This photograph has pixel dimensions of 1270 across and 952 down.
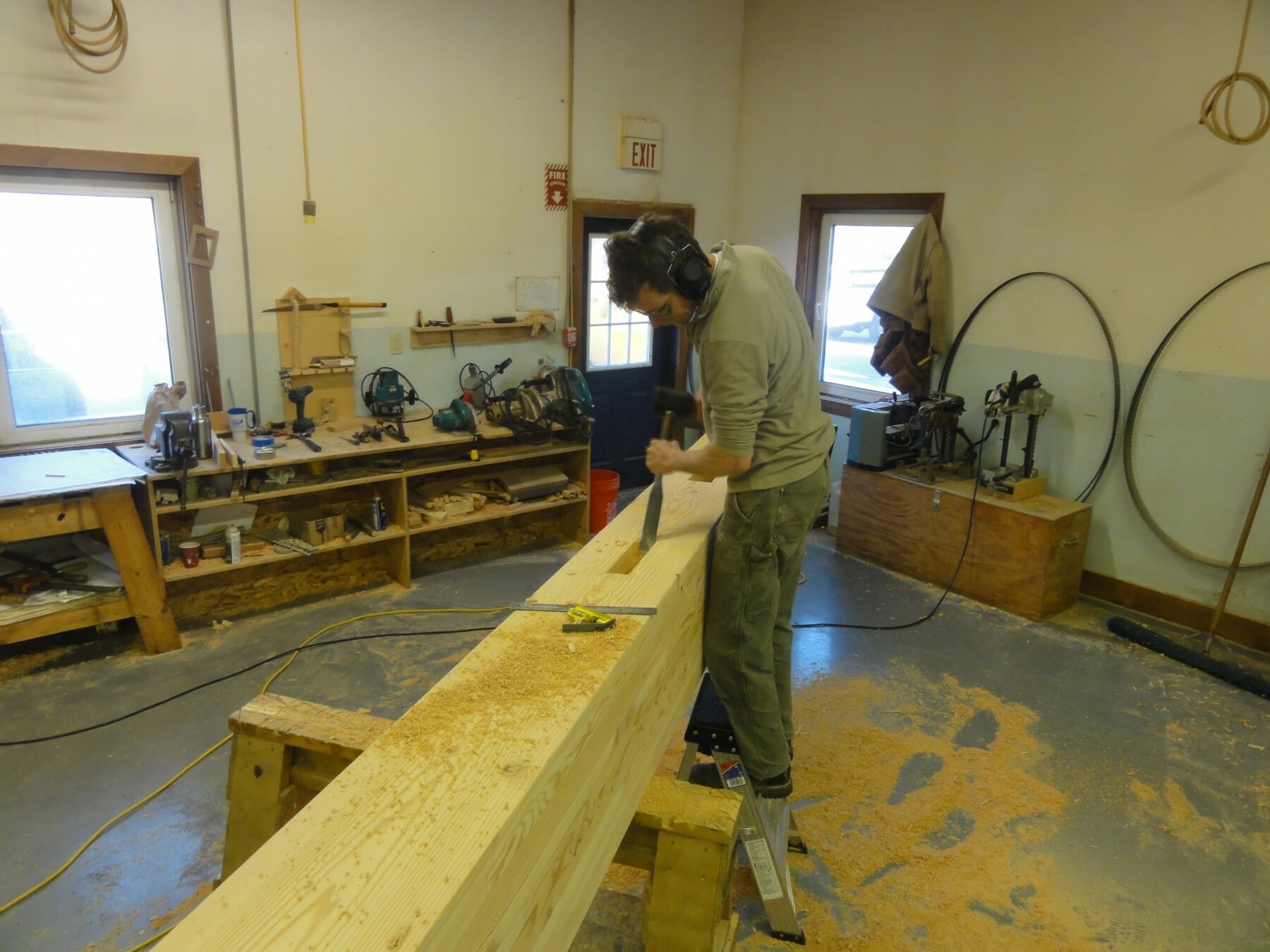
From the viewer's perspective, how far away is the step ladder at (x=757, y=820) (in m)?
2.06

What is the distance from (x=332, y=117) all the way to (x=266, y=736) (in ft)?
10.5

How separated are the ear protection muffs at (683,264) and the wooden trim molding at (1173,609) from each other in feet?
10.9

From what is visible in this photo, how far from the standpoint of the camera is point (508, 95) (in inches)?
178

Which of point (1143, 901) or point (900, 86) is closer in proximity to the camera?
point (1143, 901)

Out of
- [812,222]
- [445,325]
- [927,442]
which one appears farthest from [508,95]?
[927,442]

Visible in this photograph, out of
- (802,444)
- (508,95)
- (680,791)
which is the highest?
(508,95)

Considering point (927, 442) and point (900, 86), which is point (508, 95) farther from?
point (927, 442)

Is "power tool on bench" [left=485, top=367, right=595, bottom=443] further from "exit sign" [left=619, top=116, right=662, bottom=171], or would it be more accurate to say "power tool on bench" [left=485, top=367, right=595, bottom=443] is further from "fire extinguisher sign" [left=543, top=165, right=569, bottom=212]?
"exit sign" [left=619, top=116, right=662, bottom=171]

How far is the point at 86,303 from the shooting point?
3.61m

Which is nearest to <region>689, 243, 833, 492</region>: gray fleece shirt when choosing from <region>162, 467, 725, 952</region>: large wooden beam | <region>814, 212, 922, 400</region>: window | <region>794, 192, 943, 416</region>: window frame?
<region>162, 467, 725, 952</region>: large wooden beam

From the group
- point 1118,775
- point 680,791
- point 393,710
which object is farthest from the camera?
point 393,710

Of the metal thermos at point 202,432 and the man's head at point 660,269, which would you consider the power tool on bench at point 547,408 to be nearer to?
the metal thermos at point 202,432

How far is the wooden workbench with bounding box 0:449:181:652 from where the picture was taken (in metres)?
3.06

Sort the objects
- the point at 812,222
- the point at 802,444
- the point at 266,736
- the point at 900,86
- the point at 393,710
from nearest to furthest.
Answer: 1. the point at 266,736
2. the point at 802,444
3. the point at 393,710
4. the point at 900,86
5. the point at 812,222
